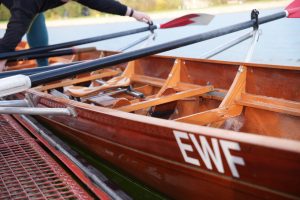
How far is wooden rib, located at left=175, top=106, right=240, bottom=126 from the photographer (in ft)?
9.47

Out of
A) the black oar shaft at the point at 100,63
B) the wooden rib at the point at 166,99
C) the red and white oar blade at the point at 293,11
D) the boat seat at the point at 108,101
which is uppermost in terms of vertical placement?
the black oar shaft at the point at 100,63

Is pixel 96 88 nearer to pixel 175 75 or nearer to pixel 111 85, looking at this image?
pixel 111 85

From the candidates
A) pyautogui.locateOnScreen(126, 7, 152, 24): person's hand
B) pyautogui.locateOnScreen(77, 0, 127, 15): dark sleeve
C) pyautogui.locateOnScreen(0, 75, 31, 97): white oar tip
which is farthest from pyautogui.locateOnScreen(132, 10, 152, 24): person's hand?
pyautogui.locateOnScreen(0, 75, 31, 97): white oar tip

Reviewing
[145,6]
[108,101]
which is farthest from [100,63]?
[145,6]

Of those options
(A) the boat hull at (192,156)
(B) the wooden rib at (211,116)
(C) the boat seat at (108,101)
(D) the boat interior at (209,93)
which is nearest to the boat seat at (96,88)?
(D) the boat interior at (209,93)

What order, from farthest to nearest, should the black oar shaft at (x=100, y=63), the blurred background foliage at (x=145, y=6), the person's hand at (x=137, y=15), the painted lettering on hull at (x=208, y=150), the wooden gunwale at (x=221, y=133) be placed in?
1. the blurred background foliage at (x=145, y=6)
2. the person's hand at (x=137, y=15)
3. the black oar shaft at (x=100, y=63)
4. the painted lettering on hull at (x=208, y=150)
5. the wooden gunwale at (x=221, y=133)

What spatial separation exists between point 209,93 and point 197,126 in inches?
71.9

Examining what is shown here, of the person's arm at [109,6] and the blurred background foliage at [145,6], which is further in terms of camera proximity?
the blurred background foliage at [145,6]

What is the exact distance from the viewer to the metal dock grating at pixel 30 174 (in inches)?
104

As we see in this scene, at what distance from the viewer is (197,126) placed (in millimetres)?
1994

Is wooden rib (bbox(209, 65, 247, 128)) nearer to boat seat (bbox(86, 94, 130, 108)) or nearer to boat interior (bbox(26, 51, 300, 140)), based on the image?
boat interior (bbox(26, 51, 300, 140))

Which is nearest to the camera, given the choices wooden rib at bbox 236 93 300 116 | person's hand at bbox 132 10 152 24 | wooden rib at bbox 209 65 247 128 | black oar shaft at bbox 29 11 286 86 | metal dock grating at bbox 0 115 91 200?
black oar shaft at bbox 29 11 286 86

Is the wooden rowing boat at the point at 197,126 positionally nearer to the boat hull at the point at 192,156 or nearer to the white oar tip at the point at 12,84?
the boat hull at the point at 192,156

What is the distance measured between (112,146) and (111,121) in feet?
1.16
